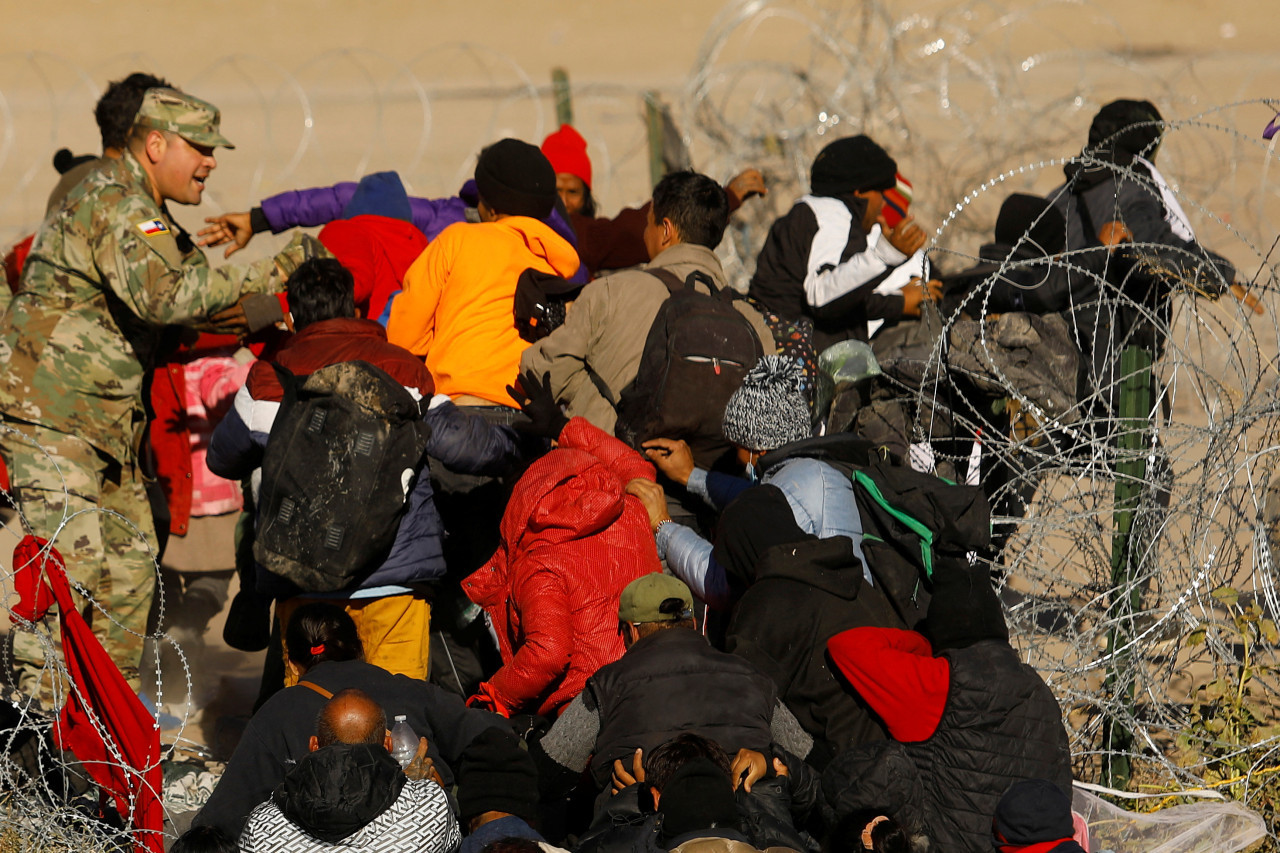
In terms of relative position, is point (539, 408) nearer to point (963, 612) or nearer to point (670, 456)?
point (670, 456)

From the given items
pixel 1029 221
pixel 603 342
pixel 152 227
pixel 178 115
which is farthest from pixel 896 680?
pixel 178 115

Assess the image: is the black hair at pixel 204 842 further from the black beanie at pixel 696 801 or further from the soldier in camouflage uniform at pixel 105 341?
the soldier in camouflage uniform at pixel 105 341

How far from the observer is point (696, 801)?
2.68 m

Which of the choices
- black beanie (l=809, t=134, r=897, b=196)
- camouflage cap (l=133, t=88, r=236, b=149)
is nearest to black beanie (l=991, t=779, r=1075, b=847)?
black beanie (l=809, t=134, r=897, b=196)

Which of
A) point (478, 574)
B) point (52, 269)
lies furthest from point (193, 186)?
point (478, 574)

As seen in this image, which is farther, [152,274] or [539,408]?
[152,274]

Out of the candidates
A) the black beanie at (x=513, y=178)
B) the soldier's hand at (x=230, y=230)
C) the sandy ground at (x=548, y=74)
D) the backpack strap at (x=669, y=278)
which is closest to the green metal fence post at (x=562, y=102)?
the sandy ground at (x=548, y=74)

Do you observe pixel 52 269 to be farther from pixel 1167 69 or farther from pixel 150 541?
pixel 1167 69

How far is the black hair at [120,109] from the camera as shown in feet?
15.1

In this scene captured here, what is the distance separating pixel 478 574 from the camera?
12.5 feet

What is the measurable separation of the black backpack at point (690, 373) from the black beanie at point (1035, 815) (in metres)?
1.56

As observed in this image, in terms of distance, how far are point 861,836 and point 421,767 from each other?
104 centimetres

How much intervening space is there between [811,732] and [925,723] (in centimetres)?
33

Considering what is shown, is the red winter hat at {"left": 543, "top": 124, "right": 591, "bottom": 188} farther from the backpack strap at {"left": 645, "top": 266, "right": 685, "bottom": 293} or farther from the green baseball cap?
Result: the green baseball cap
